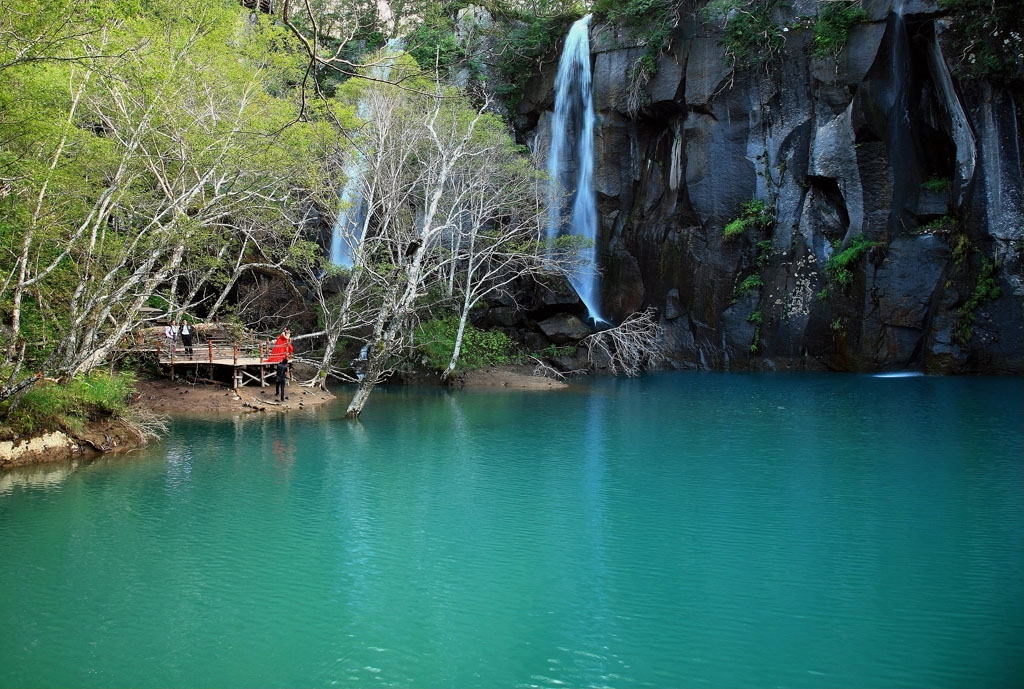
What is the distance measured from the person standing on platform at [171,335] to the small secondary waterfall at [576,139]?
1530 cm

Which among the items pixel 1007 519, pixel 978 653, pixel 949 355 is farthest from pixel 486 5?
pixel 978 653

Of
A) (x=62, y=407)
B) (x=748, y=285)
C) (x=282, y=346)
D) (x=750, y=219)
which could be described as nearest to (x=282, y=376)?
(x=282, y=346)

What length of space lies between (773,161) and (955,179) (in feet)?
20.9

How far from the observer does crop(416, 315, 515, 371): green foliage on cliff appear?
1049 inches

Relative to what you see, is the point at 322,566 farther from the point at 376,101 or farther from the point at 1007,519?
the point at 376,101

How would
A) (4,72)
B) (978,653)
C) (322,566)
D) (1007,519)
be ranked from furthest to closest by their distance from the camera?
(4,72) < (1007,519) < (322,566) < (978,653)

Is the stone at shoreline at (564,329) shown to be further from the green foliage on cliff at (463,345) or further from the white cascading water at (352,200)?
the white cascading water at (352,200)

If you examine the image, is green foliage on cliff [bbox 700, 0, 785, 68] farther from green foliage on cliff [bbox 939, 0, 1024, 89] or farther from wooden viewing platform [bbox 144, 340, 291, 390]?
wooden viewing platform [bbox 144, 340, 291, 390]

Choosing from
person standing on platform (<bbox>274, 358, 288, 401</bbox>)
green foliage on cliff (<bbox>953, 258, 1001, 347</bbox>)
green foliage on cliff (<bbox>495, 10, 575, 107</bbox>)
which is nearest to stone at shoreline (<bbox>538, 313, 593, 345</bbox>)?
green foliage on cliff (<bbox>495, 10, 575, 107</bbox>)

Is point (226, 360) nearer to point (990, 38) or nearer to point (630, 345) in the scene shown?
point (630, 345)

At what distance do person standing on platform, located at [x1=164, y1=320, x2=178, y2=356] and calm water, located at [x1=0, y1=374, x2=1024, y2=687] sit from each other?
22.2ft

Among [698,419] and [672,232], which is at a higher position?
[672,232]

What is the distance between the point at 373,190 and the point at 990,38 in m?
18.1

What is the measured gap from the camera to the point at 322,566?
8438mm
